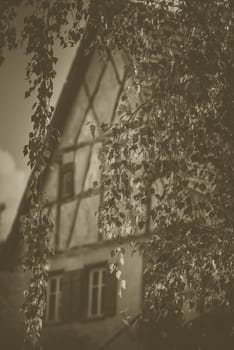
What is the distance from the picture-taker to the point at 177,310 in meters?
6.51

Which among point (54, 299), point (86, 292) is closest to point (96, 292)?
point (86, 292)

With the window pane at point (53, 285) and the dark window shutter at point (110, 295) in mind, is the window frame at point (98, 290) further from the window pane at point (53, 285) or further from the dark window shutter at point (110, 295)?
the window pane at point (53, 285)

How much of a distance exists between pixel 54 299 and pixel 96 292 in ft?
3.60

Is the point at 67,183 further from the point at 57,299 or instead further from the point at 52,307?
the point at 52,307

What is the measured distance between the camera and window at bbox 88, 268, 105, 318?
506 inches

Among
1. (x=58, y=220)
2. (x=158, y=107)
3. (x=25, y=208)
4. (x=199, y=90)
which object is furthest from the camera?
(x=25, y=208)

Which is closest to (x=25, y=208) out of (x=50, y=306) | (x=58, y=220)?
(x=58, y=220)

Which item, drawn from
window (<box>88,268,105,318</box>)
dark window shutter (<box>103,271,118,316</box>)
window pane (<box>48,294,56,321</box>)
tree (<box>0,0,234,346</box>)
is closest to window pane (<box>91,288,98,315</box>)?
window (<box>88,268,105,318</box>)

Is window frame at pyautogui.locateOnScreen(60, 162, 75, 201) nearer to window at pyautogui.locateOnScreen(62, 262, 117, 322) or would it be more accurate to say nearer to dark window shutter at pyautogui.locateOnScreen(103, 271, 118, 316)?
window at pyautogui.locateOnScreen(62, 262, 117, 322)

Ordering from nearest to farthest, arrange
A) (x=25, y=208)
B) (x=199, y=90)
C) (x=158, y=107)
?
(x=199, y=90)
(x=158, y=107)
(x=25, y=208)

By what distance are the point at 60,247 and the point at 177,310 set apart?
23.5 ft

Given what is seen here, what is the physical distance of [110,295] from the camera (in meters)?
12.5

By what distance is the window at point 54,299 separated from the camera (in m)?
13.6

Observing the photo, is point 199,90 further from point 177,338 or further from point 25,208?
point 25,208
